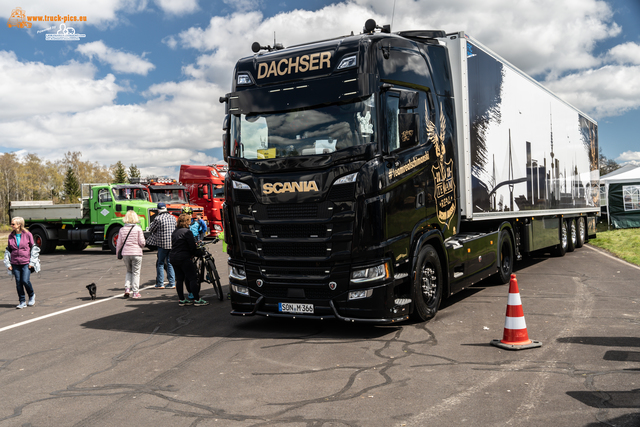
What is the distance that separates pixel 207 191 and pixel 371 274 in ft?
77.5

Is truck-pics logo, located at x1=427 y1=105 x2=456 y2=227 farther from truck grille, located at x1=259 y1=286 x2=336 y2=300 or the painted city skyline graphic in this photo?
truck grille, located at x1=259 y1=286 x2=336 y2=300

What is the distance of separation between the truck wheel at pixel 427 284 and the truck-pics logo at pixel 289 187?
5.99 feet

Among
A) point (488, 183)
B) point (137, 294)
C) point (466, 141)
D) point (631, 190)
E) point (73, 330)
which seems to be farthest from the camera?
point (631, 190)

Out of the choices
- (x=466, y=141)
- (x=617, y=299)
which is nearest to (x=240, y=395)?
(x=466, y=141)

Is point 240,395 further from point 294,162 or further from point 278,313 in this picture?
point 294,162

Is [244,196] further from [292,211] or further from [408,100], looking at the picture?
[408,100]

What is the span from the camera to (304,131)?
7145mm

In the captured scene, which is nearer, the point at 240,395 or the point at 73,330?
the point at 240,395

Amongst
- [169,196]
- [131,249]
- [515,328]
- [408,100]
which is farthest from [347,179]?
[169,196]

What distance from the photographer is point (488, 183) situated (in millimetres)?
9836

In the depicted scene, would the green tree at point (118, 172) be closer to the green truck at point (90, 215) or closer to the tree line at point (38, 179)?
the tree line at point (38, 179)

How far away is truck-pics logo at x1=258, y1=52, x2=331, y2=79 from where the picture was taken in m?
7.18

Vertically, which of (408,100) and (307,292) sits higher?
(408,100)

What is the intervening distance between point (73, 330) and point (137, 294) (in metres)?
2.89
